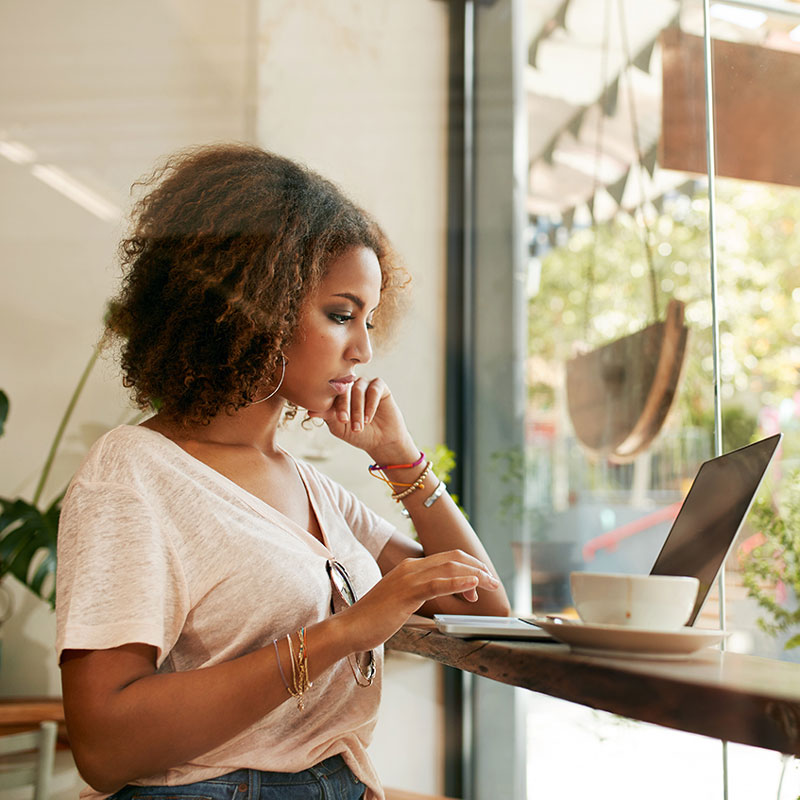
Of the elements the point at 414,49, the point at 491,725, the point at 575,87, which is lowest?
the point at 491,725

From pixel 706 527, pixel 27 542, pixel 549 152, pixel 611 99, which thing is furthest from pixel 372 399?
pixel 549 152

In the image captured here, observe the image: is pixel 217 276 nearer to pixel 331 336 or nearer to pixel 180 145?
pixel 331 336

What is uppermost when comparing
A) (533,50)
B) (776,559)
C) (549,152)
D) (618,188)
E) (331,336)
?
(533,50)

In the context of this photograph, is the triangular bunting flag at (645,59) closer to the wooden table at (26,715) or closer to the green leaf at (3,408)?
the green leaf at (3,408)

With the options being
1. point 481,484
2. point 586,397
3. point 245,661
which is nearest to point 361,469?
point 481,484

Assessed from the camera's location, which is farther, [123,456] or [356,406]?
[356,406]

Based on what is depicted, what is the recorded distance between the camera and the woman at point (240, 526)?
0.86 metres

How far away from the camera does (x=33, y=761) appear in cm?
184

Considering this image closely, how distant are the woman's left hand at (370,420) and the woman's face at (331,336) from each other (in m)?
0.03

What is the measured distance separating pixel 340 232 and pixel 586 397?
1.10 m

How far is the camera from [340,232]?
4.15 ft

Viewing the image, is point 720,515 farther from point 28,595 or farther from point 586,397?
point 28,595

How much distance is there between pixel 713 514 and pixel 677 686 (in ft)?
1.33

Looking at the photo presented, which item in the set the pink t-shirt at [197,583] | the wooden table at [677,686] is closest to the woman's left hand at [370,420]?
the pink t-shirt at [197,583]
